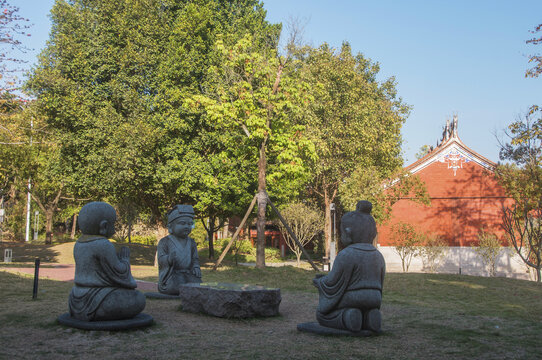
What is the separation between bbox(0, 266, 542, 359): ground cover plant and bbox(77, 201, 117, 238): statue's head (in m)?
1.58

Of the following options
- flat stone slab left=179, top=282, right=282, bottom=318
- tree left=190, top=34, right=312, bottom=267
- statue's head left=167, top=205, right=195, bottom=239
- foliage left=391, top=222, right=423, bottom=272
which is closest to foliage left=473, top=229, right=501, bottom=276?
foliage left=391, top=222, right=423, bottom=272

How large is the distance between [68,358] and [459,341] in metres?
5.66

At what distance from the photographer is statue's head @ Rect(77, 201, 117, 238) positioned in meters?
7.96

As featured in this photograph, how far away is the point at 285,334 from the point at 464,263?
83.1ft

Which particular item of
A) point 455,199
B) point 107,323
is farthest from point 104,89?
point 455,199

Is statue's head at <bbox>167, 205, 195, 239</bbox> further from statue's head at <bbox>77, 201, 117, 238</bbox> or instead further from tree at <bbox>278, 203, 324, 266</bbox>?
tree at <bbox>278, 203, 324, 266</bbox>

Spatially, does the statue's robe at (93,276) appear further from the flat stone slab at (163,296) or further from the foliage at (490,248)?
the foliage at (490,248)

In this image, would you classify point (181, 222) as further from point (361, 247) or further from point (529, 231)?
point (529, 231)

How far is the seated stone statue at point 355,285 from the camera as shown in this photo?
758 cm

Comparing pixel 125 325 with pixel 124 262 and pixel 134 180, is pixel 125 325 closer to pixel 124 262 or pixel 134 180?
pixel 124 262

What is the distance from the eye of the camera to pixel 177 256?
37.8 ft

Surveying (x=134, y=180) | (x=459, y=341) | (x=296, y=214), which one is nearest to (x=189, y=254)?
(x=459, y=341)

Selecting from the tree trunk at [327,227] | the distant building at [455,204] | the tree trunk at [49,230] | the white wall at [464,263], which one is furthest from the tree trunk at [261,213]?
the tree trunk at [49,230]

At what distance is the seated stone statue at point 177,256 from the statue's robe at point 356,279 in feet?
15.9
